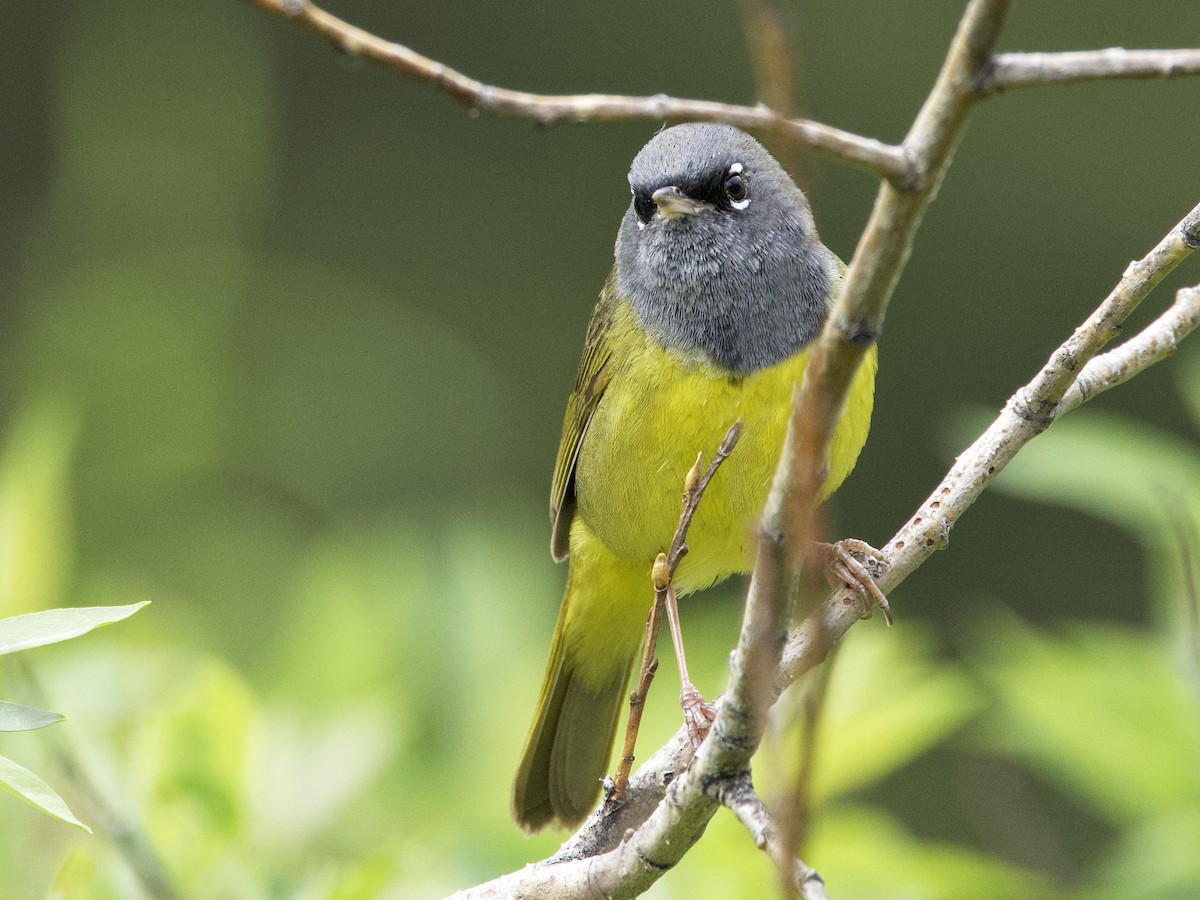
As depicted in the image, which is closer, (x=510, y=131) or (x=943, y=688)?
(x=943, y=688)

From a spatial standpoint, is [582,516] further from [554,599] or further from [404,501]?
[404,501]

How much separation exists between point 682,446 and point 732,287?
1.21 ft

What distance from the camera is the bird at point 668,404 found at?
9.15ft

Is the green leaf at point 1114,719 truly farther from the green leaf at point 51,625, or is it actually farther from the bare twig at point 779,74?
Result: the bare twig at point 779,74

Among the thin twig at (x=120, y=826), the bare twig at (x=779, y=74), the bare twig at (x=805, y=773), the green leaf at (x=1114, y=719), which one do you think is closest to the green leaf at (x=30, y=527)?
the thin twig at (x=120, y=826)

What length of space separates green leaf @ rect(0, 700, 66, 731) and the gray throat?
1574 millimetres

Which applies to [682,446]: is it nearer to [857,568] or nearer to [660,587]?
[857,568]

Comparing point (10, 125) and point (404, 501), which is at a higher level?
point (10, 125)

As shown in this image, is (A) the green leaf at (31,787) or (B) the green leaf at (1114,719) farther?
(B) the green leaf at (1114,719)

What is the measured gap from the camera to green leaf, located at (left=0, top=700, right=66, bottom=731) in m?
1.50

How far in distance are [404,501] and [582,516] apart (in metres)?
3.11

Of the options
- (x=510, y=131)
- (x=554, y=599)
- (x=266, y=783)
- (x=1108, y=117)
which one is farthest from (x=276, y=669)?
(x=1108, y=117)

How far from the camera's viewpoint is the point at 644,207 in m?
3.16

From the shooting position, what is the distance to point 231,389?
20.8 ft
